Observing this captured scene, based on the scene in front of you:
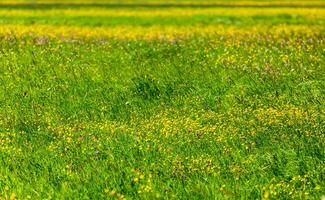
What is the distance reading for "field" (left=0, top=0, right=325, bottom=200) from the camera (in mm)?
7117

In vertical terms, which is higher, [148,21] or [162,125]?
[162,125]

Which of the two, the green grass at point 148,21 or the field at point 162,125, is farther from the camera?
the green grass at point 148,21

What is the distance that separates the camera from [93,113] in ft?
32.7

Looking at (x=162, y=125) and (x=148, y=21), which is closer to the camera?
(x=162, y=125)

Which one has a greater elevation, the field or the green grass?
the field

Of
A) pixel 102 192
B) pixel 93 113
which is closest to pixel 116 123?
pixel 93 113

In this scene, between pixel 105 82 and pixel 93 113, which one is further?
pixel 105 82

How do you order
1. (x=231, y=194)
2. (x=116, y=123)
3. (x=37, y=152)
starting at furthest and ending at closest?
(x=116, y=123) → (x=37, y=152) → (x=231, y=194)

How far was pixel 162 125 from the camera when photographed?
9.00 meters

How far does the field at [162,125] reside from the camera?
23.4 ft

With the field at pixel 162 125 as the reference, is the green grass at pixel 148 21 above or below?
below

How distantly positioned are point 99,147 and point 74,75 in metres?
4.03

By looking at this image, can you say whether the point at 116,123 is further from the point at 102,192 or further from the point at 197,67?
the point at 197,67

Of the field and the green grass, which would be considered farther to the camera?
the green grass
